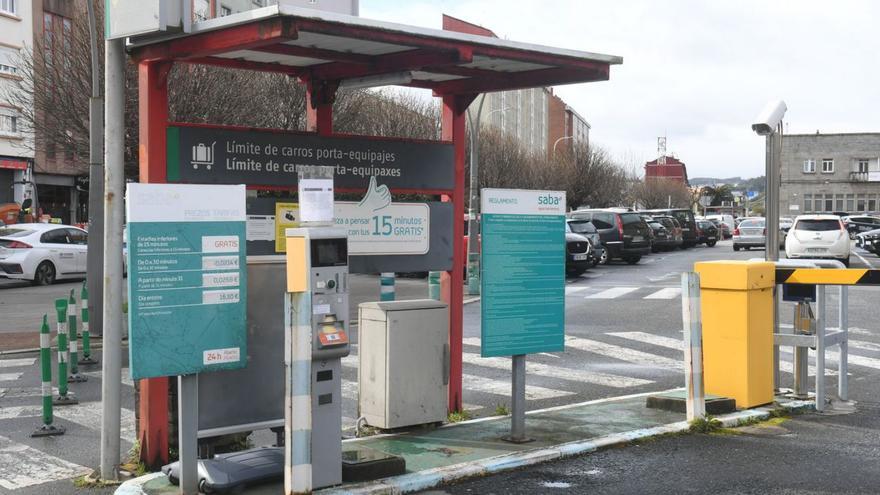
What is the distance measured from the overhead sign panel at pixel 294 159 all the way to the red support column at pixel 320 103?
0.34m

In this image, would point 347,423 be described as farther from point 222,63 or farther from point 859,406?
point 859,406

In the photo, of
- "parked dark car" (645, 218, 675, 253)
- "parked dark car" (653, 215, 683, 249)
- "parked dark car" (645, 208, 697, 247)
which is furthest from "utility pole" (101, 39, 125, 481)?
"parked dark car" (645, 208, 697, 247)

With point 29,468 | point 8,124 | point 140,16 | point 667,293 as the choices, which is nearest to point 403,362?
point 29,468

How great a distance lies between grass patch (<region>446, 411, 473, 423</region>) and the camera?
8.31 metres

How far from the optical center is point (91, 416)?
893 cm

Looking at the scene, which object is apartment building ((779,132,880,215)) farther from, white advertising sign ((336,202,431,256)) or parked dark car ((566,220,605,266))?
white advertising sign ((336,202,431,256))

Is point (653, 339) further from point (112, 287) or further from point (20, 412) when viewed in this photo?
point (112, 287)

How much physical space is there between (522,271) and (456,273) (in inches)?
49.5

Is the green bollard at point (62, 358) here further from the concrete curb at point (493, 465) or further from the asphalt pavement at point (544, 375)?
the concrete curb at point (493, 465)

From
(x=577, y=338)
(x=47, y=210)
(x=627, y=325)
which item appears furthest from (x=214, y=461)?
(x=47, y=210)

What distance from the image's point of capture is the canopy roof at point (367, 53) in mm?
6105

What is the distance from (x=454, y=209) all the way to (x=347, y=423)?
2191 millimetres

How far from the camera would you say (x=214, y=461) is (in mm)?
6277

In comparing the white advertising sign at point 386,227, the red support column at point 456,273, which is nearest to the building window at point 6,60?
the red support column at point 456,273
